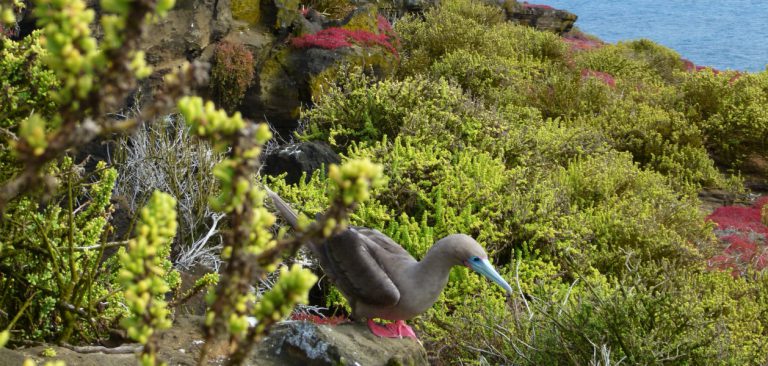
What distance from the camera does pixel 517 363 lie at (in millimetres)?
3111

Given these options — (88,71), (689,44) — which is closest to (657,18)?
(689,44)

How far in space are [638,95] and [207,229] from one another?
22.6 ft

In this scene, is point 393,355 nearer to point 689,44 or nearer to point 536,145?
point 536,145

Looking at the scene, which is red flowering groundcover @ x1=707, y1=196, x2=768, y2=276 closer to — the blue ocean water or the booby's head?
the booby's head

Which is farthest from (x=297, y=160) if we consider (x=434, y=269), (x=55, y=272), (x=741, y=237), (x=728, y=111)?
(x=728, y=111)

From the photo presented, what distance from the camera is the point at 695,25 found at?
106 feet

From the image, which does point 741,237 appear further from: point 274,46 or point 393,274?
point 274,46

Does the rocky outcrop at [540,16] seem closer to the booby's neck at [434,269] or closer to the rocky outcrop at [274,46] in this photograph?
the rocky outcrop at [274,46]

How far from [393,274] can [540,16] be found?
15.8 metres

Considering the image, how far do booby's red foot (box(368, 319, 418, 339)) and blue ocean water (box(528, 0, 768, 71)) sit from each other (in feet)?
77.6

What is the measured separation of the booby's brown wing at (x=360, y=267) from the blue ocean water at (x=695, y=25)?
23.6m

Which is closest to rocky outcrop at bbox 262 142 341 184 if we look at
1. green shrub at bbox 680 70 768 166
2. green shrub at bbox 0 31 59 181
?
green shrub at bbox 0 31 59 181

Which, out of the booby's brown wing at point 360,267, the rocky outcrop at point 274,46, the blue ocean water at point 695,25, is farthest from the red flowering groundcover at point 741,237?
the blue ocean water at point 695,25

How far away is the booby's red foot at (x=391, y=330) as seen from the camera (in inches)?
120
